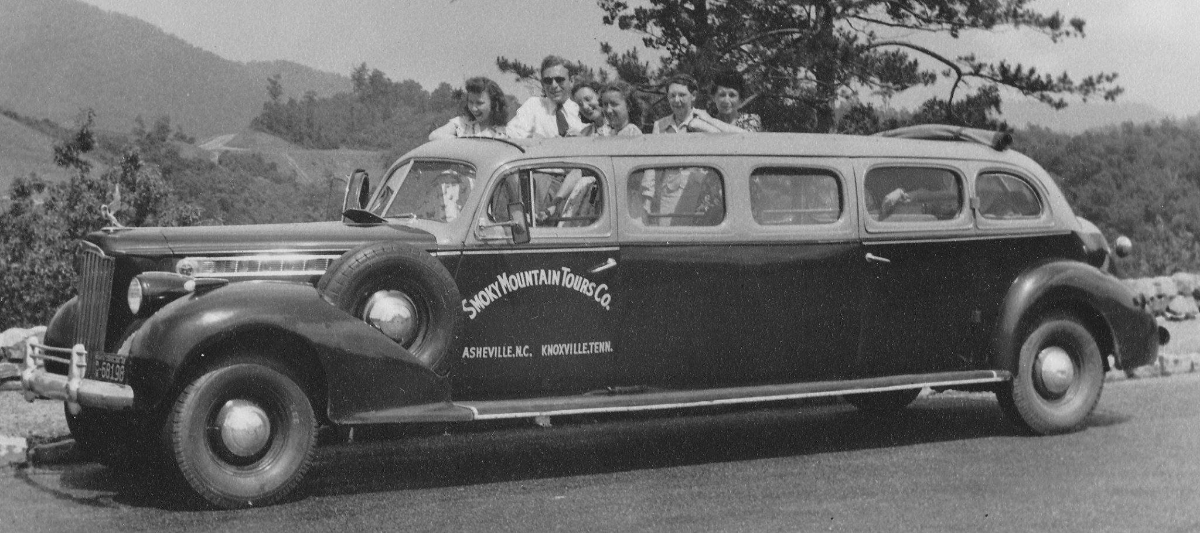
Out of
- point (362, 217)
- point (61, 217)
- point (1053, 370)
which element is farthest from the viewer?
point (61, 217)

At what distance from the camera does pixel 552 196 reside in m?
8.20

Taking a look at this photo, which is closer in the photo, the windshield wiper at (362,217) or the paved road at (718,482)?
the paved road at (718,482)

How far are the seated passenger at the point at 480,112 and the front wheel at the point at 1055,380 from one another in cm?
374

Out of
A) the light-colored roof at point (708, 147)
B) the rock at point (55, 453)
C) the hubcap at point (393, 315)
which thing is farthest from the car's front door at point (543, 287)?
the rock at point (55, 453)

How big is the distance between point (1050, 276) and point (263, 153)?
355 feet

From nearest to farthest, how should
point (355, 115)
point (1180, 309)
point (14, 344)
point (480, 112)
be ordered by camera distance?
point (480, 112) → point (14, 344) → point (1180, 309) → point (355, 115)

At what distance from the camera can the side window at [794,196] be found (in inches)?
343

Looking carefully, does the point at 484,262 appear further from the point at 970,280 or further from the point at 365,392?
the point at 970,280

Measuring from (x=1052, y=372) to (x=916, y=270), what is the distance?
3.92 ft

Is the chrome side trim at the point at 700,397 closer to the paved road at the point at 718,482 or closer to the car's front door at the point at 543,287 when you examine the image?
the car's front door at the point at 543,287

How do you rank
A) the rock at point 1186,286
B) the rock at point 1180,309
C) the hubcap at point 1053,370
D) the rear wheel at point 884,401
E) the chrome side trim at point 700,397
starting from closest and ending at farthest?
1. the chrome side trim at point 700,397
2. the hubcap at point 1053,370
3. the rear wheel at point 884,401
4. the rock at point 1180,309
5. the rock at point 1186,286

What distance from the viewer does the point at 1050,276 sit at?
926 centimetres

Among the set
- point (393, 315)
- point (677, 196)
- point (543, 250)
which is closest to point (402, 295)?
point (393, 315)

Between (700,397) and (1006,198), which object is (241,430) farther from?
(1006,198)
